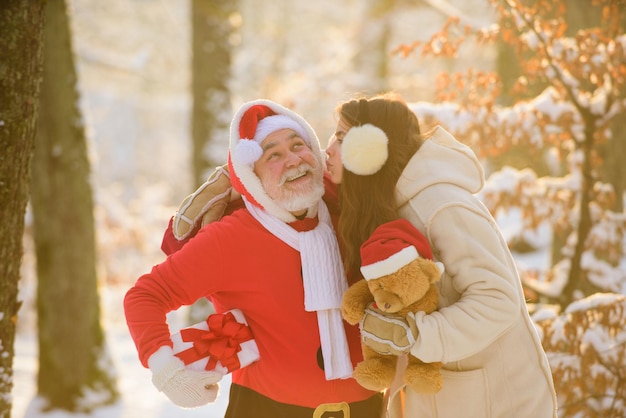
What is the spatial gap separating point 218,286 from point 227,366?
1.05ft

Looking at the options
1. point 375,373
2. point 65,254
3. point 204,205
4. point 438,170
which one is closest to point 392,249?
point 438,170

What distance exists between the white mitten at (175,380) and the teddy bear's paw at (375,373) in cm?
60

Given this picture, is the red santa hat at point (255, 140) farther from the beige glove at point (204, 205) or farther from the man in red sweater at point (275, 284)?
the beige glove at point (204, 205)

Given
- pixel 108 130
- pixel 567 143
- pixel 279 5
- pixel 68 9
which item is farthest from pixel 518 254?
pixel 108 130

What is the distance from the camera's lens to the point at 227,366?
2.48 meters

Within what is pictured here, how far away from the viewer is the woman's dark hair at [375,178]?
233cm

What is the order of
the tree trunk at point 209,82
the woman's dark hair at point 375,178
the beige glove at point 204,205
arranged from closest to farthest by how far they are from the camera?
1. the woman's dark hair at point 375,178
2. the beige glove at point 204,205
3. the tree trunk at point 209,82

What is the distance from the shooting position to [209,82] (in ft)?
24.3

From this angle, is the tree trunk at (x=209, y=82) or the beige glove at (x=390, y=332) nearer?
the beige glove at (x=390, y=332)

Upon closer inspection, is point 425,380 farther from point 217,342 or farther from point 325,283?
point 217,342

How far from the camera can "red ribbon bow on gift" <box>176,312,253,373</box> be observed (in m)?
2.46

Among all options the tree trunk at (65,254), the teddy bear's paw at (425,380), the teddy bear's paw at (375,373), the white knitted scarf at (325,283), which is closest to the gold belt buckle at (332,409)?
the white knitted scarf at (325,283)

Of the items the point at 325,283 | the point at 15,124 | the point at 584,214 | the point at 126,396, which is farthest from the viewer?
the point at 126,396

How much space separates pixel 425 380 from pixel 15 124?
1.99 m
